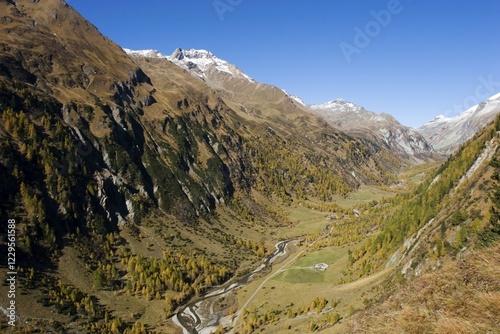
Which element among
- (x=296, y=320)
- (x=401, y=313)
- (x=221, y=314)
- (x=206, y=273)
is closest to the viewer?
(x=401, y=313)

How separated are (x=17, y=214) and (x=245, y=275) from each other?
116m

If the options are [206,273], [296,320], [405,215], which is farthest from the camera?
[206,273]

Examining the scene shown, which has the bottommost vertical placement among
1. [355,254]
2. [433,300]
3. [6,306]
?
[355,254]

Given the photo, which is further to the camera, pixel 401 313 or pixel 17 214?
pixel 17 214

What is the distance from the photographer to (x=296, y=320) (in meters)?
115

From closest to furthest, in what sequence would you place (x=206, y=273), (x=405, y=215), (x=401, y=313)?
(x=401, y=313)
(x=405, y=215)
(x=206, y=273)

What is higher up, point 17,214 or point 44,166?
point 44,166

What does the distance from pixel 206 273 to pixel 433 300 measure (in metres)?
174

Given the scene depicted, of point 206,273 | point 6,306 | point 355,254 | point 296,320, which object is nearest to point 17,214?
point 6,306

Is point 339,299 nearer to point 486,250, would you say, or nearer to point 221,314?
point 221,314

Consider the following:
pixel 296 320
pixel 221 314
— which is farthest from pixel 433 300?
pixel 221 314

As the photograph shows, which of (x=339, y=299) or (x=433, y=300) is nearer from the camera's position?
(x=433, y=300)

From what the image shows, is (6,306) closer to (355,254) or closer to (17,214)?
(17,214)

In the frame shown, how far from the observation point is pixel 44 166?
188 meters
